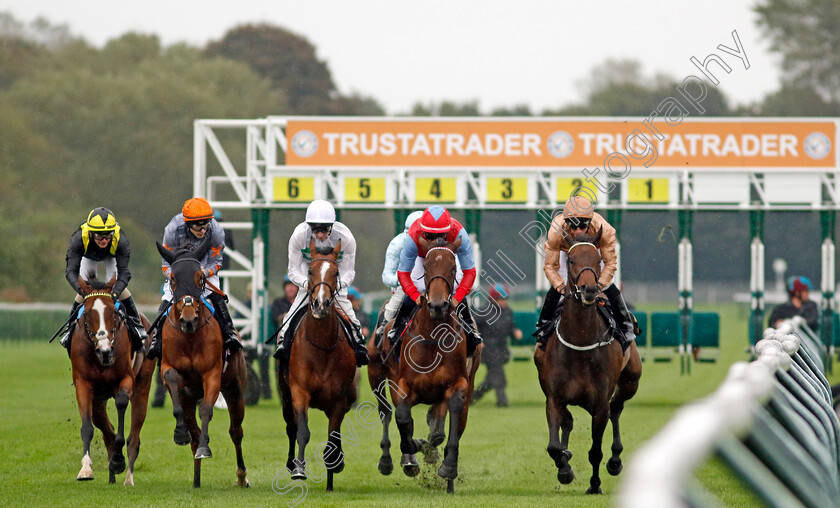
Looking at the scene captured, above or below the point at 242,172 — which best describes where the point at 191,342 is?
below

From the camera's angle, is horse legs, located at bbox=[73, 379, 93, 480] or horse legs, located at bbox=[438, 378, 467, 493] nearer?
horse legs, located at bbox=[438, 378, 467, 493]

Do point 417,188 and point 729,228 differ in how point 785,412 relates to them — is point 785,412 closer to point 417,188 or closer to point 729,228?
point 417,188

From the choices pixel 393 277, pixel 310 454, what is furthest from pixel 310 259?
pixel 310 454

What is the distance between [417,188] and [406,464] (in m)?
7.85

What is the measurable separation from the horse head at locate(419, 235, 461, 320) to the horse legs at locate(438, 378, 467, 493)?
619mm

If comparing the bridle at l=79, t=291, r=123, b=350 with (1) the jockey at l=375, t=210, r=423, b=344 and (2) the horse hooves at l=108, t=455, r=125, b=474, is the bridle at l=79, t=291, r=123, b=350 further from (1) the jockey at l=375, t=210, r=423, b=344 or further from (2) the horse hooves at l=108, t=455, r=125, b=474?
(1) the jockey at l=375, t=210, r=423, b=344

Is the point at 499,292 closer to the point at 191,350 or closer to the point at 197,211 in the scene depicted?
the point at 197,211

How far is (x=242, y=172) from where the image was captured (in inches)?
1673

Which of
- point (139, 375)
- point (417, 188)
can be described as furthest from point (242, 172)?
point (139, 375)

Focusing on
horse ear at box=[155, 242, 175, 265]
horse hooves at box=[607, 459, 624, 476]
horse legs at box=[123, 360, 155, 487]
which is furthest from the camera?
horse legs at box=[123, 360, 155, 487]

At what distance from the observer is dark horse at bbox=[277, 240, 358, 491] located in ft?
26.9

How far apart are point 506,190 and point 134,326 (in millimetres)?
7652

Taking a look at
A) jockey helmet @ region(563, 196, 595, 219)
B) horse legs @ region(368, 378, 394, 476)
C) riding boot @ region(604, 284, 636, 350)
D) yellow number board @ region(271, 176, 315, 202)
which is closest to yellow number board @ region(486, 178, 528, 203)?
yellow number board @ region(271, 176, 315, 202)

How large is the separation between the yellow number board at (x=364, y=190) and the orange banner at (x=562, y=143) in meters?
0.23
